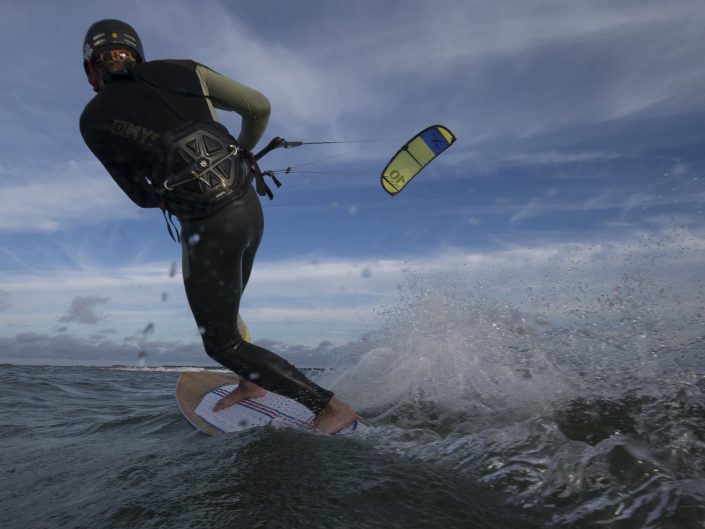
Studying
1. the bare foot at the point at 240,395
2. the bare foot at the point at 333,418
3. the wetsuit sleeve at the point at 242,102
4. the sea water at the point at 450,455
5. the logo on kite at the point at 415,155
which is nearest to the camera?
the sea water at the point at 450,455

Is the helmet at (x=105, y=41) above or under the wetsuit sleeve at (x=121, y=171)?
above

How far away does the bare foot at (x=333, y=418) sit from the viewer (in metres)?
3.13

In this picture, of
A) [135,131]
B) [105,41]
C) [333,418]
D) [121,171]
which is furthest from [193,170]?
[333,418]

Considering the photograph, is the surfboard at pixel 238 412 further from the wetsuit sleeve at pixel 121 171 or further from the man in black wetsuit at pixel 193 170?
the wetsuit sleeve at pixel 121 171

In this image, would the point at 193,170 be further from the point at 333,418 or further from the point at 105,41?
the point at 333,418

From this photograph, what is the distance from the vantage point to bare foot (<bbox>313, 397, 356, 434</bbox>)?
3127 millimetres

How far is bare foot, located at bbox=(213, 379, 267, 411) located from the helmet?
3.14 metres

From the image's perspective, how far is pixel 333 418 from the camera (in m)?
→ 3.20

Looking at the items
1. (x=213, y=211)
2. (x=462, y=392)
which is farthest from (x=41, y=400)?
(x=462, y=392)

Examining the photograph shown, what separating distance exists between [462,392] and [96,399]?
6.54 metres

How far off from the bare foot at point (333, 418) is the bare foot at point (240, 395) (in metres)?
1.60

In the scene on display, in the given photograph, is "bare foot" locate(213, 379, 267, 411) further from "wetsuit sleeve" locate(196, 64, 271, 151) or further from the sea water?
"wetsuit sleeve" locate(196, 64, 271, 151)

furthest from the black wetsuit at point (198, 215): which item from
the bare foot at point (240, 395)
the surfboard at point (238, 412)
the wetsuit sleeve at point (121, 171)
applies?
the bare foot at point (240, 395)

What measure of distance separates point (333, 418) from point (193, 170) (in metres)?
2.01
